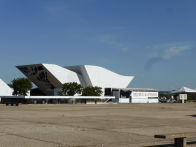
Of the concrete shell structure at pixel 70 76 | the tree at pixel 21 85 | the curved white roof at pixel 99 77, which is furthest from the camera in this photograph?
the curved white roof at pixel 99 77

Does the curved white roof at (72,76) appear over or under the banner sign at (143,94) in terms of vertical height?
over

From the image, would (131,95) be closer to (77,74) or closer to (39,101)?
(77,74)

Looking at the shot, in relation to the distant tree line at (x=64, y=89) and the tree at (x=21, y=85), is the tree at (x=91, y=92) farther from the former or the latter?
the tree at (x=21, y=85)

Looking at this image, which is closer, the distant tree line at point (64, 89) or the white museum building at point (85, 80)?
the distant tree line at point (64, 89)

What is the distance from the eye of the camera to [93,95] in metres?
126

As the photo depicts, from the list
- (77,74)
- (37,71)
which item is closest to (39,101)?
(37,71)

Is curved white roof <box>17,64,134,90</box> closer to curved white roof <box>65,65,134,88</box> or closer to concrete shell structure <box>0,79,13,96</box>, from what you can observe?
curved white roof <box>65,65,134,88</box>

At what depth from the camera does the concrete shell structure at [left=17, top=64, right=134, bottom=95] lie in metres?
139

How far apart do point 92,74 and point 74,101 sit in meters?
39.2

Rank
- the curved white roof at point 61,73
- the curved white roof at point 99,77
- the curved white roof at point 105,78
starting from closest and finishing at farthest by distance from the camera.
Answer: the curved white roof at point 61,73 → the curved white roof at point 99,77 → the curved white roof at point 105,78

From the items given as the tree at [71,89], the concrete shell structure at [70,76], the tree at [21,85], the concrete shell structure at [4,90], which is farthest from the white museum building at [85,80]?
the tree at [21,85]

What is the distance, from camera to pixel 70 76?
146875 millimetres

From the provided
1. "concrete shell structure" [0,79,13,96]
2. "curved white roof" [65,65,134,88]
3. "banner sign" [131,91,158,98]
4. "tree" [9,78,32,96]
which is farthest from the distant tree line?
"banner sign" [131,91,158,98]

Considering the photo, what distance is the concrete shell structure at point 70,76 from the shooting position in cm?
13900
